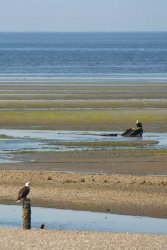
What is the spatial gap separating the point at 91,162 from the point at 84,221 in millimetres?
8972

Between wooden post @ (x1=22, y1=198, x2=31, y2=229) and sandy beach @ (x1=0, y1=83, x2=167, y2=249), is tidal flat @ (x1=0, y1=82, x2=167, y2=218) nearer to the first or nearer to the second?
sandy beach @ (x1=0, y1=83, x2=167, y2=249)

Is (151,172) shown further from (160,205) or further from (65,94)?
(65,94)

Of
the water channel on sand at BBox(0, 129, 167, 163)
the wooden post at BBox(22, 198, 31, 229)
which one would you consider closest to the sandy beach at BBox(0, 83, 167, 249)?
the wooden post at BBox(22, 198, 31, 229)

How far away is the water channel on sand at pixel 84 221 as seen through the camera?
72.5ft

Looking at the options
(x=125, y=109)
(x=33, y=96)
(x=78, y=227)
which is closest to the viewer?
(x=78, y=227)

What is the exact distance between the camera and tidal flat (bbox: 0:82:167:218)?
25188mm

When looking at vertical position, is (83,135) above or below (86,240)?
above

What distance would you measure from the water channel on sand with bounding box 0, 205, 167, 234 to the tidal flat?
540 millimetres

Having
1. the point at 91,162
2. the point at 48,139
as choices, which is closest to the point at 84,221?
the point at 91,162

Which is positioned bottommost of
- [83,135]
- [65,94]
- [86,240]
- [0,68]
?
[86,240]

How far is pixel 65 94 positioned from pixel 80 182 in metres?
32.8

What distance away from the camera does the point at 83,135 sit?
38.9 m

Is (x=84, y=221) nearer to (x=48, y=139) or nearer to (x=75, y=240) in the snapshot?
(x=75, y=240)

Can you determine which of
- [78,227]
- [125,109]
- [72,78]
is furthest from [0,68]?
[78,227]
